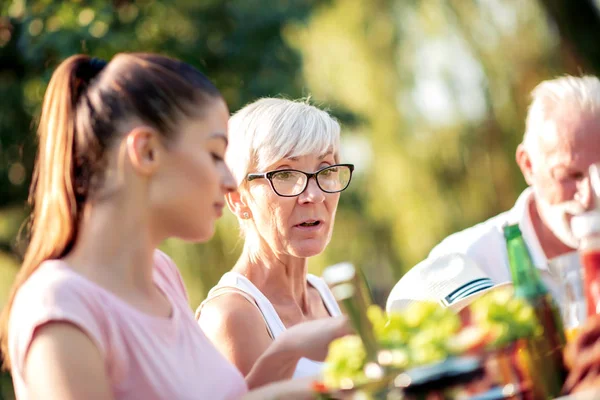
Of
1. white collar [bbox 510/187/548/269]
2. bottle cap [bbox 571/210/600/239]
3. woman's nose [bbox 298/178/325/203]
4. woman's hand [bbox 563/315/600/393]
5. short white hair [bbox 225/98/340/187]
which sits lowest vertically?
white collar [bbox 510/187/548/269]

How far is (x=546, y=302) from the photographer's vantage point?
148cm

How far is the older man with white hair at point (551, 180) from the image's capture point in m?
2.69

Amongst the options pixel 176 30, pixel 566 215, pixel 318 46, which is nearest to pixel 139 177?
pixel 566 215

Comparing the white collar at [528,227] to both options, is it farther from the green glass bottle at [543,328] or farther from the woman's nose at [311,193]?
the green glass bottle at [543,328]

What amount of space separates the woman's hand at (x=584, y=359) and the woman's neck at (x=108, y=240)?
740mm

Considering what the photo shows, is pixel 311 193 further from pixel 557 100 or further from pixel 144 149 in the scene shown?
pixel 144 149

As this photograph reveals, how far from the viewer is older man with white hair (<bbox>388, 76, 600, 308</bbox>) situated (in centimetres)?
269

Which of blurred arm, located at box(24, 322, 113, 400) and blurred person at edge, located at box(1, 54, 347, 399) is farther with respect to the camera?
blurred person at edge, located at box(1, 54, 347, 399)

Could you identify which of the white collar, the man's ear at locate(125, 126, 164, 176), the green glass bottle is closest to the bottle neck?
the green glass bottle

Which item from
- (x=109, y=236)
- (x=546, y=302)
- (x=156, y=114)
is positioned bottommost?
(x=546, y=302)

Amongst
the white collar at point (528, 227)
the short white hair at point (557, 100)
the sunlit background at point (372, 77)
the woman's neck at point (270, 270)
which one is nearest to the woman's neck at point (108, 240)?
the woman's neck at point (270, 270)

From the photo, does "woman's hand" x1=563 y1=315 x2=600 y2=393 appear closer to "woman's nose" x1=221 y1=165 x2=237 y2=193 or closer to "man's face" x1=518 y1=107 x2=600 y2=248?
"woman's nose" x1=221 y1=165 x2=237 y2=193

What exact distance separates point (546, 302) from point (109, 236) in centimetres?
75

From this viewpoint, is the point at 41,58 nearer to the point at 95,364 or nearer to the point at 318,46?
the point at 318,46
